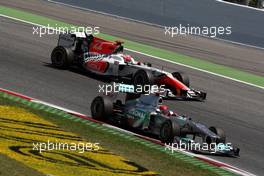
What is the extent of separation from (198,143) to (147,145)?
3.14 ft

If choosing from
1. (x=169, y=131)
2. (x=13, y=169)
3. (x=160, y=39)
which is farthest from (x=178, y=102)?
(x=160, y=39)

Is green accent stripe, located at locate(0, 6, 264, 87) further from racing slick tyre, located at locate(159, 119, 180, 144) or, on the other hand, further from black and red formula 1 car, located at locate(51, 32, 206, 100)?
racing slick tyre, located at locate(159, 119, 180, 144)

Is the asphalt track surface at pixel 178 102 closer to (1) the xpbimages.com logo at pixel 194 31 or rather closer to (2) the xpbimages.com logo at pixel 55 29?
(2) the xpbimages.com logo at pixel 55 29

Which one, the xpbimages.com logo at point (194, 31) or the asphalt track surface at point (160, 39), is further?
the xpbimages.com logo at point (194, 31)

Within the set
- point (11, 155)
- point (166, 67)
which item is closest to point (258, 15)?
point (166, 67)

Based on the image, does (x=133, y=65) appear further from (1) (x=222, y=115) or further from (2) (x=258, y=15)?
→ (2) (x=258, y=15)

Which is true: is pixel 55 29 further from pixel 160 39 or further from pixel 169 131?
pixel 169 131

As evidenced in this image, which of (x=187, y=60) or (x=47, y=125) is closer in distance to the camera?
(x=47, y=125)

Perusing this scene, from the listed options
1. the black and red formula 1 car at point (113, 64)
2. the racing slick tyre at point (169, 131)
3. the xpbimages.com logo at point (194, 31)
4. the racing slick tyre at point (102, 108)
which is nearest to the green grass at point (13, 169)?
the racing slick tyre at point (169, 131)

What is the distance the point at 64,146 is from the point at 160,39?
717 inches

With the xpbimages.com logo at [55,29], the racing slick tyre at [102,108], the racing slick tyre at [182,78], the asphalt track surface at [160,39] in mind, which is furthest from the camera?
the asphalt track surface at [160,39]

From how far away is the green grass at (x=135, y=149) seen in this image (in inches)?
508

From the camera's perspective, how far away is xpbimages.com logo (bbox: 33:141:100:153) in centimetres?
1252

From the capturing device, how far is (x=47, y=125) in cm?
→ 1455
